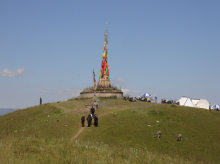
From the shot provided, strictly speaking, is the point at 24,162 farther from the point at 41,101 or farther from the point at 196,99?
the point at 196,99

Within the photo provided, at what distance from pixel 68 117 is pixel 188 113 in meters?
18.5

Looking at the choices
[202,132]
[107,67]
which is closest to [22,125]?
[202,132]

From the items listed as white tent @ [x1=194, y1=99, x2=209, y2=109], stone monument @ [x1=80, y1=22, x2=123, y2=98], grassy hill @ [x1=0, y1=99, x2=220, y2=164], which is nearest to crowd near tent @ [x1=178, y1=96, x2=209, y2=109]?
white tent @ [x1=194, y1=99, x2=209, y2=109]

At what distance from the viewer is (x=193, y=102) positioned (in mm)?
56156

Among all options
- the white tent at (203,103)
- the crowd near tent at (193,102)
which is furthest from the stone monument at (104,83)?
the white tent at (203,103)

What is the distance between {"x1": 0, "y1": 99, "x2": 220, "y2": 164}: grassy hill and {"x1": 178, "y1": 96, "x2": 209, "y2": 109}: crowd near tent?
1554 centimetres

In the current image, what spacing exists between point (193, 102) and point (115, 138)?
3614 centimetres

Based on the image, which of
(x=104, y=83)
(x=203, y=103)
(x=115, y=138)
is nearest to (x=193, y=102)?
(x=203, y=103)

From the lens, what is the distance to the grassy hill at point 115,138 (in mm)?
15367

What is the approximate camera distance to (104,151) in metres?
17.2

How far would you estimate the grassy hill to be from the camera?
1537cm

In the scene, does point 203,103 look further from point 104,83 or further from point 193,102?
point 104,83

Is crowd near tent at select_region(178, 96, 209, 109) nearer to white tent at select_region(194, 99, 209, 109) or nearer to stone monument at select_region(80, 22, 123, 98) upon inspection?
white tent at select_region(194, 99, 209, 109)

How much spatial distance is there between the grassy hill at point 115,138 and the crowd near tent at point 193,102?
15542mm
